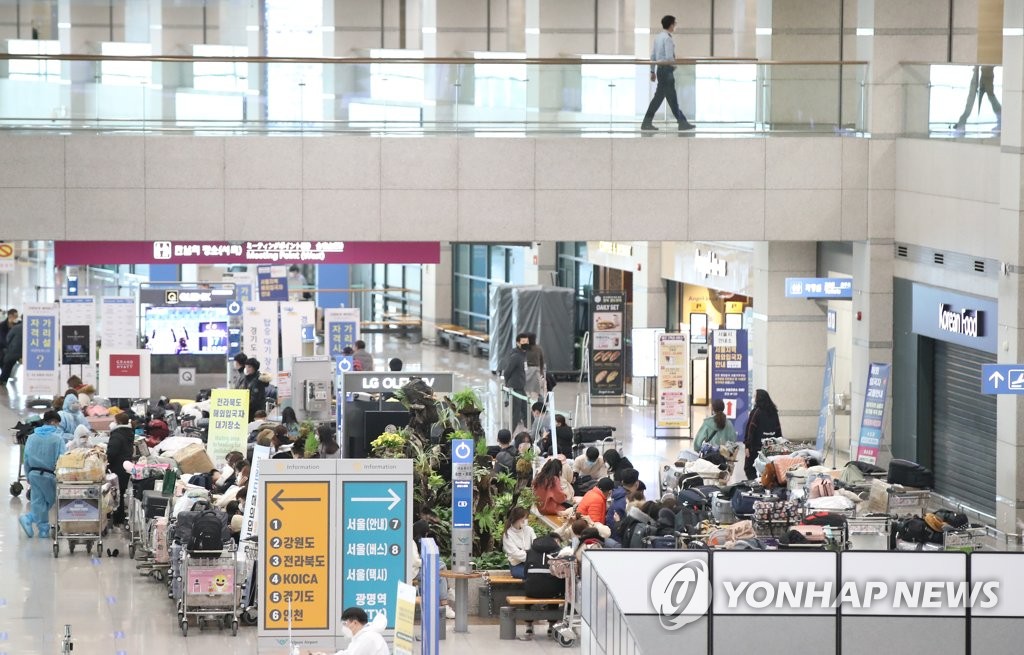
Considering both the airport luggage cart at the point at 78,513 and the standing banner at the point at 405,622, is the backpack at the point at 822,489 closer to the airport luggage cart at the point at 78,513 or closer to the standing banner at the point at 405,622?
the airport luggage cart at the point at 78,513

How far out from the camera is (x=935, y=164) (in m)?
21.5

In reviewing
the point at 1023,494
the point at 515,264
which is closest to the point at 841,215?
the point at 1023,494

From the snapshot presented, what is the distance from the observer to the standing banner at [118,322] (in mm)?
27547

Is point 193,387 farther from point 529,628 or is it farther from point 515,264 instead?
point 529,628

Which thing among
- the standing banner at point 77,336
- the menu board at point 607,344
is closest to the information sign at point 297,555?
the standing banner at point 77,336

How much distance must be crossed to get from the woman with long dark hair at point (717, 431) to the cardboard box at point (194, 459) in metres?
6.18

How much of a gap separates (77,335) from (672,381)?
9.62 m

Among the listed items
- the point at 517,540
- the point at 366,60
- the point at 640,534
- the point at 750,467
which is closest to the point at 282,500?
the point at 517,540

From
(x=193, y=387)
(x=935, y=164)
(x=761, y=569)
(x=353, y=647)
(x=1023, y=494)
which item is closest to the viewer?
(x=353, y=647)

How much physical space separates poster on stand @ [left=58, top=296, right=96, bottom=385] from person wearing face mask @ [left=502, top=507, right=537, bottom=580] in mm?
13423

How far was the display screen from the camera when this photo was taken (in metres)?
28.3

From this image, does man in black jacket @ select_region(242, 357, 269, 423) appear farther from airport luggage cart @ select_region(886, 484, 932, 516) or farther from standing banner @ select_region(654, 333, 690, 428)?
airport luggage cart @ select_region(886, 484, 932, 516)

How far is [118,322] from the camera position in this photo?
90.6 ft

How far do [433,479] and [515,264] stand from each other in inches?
760
